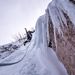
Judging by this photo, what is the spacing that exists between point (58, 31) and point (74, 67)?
96 cm

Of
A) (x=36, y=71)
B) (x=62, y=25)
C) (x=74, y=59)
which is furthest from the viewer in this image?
(x=36, y=71)

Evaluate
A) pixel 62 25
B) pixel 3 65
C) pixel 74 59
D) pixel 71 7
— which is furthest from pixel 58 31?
pixel 3 65

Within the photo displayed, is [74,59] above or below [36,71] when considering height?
above

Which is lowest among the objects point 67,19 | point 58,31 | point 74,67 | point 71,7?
point 74,67

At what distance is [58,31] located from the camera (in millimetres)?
3176

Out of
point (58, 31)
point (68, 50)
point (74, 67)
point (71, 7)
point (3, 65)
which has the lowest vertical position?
point (3, 65)

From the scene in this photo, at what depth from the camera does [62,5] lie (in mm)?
2920

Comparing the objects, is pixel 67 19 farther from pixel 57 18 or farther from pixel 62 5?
pixel 57 18

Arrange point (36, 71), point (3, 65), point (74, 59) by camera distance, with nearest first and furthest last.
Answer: point (74, 59), point (36, 71), point (3, 65)

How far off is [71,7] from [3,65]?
3.65 m

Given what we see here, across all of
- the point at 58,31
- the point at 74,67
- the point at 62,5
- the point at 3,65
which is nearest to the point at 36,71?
the point at 58,31

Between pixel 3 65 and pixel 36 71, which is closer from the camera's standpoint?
pixel 36 71

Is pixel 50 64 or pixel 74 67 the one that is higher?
pixel 74 67

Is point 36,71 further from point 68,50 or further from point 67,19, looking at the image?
point 67,19
